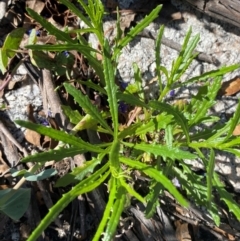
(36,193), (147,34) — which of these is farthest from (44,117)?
(147,34)

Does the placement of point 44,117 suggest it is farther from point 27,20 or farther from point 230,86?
point 230,86

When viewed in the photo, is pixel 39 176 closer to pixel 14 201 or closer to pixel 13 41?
pixel 14 201

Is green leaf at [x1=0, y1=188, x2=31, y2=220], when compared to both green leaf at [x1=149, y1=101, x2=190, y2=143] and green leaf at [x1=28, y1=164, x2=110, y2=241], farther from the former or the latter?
green leaf at [x1=149, y1=101, x2=190, y2=143]

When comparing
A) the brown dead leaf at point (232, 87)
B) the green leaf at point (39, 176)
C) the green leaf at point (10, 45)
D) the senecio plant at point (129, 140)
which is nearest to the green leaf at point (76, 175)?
the senecio plant at point (129, 140)

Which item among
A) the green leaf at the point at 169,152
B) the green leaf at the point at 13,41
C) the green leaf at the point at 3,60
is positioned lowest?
the green leaf at the point at 169,152

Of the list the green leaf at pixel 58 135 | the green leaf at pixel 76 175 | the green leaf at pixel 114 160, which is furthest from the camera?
the green leaf at pixel 76 175

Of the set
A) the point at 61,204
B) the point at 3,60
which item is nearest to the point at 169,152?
the point at 61,204

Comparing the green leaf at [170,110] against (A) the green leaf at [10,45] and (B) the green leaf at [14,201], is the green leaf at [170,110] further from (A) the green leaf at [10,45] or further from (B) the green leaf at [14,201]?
(A) the green leaf at [10,45]

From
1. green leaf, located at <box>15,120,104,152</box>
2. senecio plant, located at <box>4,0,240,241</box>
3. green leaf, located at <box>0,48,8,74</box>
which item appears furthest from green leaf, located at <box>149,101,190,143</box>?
green leaf, located at <box>0,48,8,74</box>
